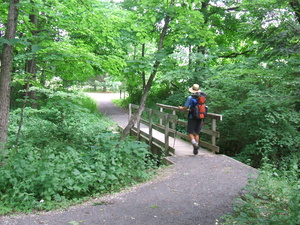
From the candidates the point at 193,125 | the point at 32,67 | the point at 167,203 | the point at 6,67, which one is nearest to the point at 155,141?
the point at 193,125

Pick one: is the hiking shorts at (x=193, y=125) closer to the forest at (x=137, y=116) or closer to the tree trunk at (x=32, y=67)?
the forest at (x=137, y=116)

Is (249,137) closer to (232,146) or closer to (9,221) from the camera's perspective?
(232,146)

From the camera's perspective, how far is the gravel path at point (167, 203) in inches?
144

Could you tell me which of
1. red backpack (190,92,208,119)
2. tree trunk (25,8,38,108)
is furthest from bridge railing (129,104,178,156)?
tree trunk (25,8,38,108)

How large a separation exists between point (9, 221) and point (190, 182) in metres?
3.19

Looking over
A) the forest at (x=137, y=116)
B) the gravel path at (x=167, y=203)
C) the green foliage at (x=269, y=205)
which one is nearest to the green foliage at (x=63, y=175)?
the forest at (x=137, y=116)

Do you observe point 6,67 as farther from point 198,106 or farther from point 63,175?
point 198,106

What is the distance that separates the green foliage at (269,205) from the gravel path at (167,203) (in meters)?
0.23

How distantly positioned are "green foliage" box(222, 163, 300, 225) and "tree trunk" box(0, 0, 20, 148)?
4670 millimetres

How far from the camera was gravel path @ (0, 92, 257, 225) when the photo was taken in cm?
365

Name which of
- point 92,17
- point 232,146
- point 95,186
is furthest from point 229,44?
point 95,186

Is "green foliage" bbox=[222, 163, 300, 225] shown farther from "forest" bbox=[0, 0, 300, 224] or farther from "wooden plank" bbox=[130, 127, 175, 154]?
"wooden plank" bbox=[130, 127, 175, 154]

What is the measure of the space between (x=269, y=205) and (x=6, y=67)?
5406 mm

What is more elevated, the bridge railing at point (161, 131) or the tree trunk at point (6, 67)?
the tree trunk at point (6, 67)
